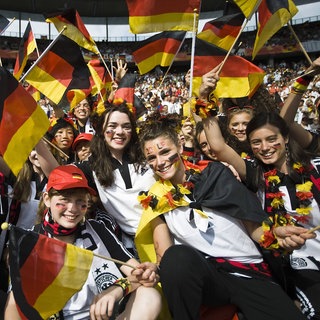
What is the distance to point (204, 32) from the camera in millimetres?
4438

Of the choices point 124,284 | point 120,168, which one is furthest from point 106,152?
point 124,284

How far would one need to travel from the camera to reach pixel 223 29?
14.8ft

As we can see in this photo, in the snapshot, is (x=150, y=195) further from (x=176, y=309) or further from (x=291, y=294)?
(x=291, y=294)

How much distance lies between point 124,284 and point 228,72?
2.40 meters

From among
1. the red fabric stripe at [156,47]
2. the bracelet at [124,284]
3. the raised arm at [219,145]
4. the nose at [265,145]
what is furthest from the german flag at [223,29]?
the bracelet at [124,284]

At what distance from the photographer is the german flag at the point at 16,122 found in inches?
105

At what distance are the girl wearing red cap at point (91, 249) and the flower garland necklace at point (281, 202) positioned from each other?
0.82 metres

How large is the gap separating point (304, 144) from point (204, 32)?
196 centimetres

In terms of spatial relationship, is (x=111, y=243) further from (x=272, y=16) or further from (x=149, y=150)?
(x=272, y=16)

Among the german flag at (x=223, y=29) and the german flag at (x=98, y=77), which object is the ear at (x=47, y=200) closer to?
the german flag at (x=223, y=29)

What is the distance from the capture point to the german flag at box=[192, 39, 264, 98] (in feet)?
12.5

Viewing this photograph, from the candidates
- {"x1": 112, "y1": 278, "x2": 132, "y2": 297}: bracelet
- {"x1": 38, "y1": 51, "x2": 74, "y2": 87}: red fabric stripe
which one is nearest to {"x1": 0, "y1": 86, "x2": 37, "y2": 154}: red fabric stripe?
{"x1": 112, "y1": 278, "x2": 132, "y2": 297}: bracelet

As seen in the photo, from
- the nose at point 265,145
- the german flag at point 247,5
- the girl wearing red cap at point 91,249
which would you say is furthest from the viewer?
the german flag at point 247,5

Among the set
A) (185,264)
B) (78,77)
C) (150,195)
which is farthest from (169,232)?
(78,77)
